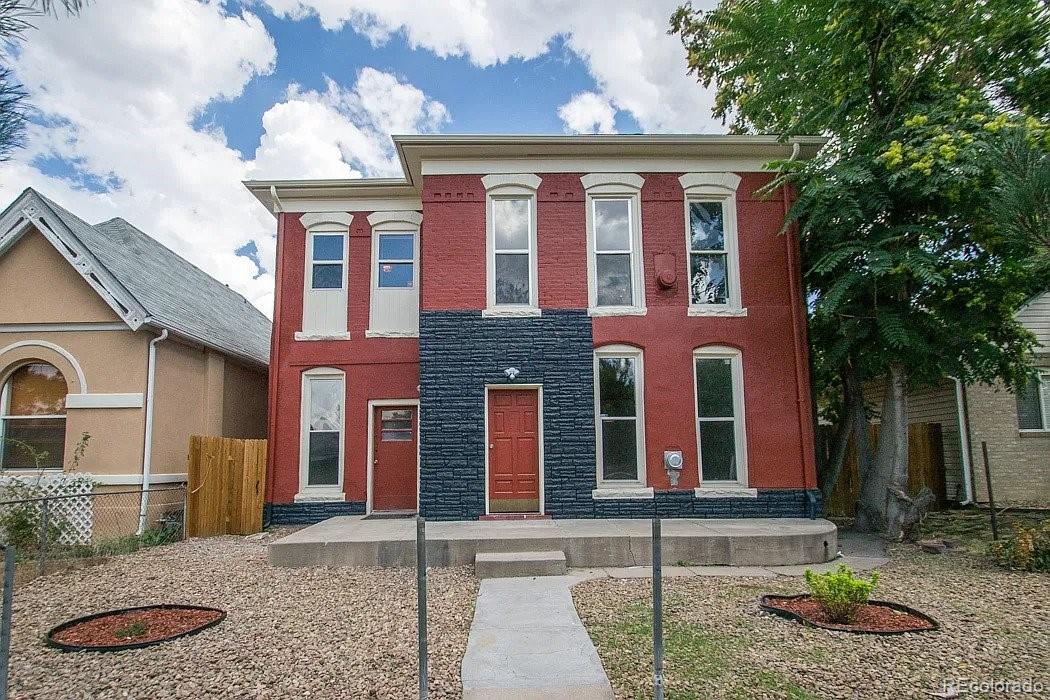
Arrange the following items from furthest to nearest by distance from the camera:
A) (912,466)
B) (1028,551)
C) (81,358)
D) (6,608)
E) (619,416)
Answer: (912,466) → (81,358) → (619,416) → (1028,551) → (6,608)

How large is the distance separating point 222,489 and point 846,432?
35.9ft

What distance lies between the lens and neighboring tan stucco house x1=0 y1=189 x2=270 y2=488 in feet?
31.1

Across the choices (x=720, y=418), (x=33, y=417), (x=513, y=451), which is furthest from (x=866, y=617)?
(x=33, y=417)

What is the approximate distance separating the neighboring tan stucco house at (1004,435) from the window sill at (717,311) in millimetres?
5704

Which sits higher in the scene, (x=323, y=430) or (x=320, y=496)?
Answer: (x=323, y=430)

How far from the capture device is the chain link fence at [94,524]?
7.83 meters

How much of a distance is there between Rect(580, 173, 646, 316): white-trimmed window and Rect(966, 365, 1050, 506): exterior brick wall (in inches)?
311

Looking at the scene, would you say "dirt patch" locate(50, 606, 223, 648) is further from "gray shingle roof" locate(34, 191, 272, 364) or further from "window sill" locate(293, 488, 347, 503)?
"gray shingle roof" locate(34, 191, 272, 364)

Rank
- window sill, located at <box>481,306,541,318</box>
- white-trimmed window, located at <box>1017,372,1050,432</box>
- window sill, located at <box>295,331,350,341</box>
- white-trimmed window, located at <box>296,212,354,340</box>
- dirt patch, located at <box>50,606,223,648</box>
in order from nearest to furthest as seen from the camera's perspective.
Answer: dirt patch, located at <box>50,606,223,648</box> → window sill, located at <box>481,306,541,318</box> → window sill, located at <box>295,331,350,341</box> → white-trimmed window, located at <box>296,212,354,340</box> → white-trimmed window, located at <box>1017,372,1050,432</box>

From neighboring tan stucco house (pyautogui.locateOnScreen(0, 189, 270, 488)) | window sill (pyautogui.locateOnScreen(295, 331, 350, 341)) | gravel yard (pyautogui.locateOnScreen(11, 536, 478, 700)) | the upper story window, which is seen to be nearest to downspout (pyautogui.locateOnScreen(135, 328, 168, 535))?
neighboring tan stucco house (pyautogui.locateOnScreen(0, 189, 270, 488))

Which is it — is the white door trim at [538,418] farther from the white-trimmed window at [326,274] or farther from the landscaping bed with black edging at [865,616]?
the landscaping bed with black edging at [865,616]

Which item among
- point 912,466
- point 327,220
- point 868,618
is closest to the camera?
point 868,618

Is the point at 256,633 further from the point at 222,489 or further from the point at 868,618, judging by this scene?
the point at 222,489

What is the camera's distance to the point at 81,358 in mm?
9711
